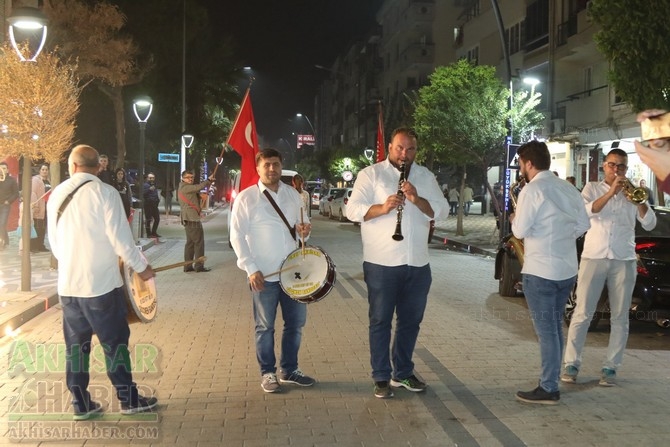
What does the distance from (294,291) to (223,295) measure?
5568 mm

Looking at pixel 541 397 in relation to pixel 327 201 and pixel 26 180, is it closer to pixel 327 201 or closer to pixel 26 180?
pixel 26 180

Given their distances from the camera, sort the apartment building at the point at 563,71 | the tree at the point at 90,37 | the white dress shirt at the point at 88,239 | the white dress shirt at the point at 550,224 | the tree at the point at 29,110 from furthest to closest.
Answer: the apartment building at the point at 563,71 < the tree at the point at 90,37 < the tree at the point at 29,110 < the white dress shirt at the point at 550,224 < the white dress shirt at the point at 88,239

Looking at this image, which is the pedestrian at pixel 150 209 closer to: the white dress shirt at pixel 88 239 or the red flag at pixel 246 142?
the red flag at pixel 246 142

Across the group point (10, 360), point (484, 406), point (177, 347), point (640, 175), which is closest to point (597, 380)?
point (484, 406)

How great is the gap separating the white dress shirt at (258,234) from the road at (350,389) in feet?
3.57

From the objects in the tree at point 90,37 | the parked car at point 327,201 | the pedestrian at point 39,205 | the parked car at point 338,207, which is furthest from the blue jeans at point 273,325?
the parked car at point 327,201

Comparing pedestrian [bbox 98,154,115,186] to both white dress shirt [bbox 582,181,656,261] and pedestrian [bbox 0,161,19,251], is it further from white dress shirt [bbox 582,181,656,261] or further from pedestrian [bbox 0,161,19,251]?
white dress shirt [bbox 582,181,656,261]

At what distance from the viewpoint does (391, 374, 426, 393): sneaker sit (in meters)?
5.67

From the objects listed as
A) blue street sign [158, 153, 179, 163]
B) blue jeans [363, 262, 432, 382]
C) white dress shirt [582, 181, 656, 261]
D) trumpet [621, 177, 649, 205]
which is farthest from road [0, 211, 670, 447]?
blue street sign [158, 153, 179, 163]

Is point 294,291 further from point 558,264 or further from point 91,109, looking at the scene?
point 91,109

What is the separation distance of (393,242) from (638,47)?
6.98 m

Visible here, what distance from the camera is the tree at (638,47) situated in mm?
10055

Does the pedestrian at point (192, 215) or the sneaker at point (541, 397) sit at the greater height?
the pedestrian at point (192, 215)

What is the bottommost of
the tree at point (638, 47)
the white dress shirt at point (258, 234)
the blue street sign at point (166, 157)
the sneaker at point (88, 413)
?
the sneaker at point (88, 413)
